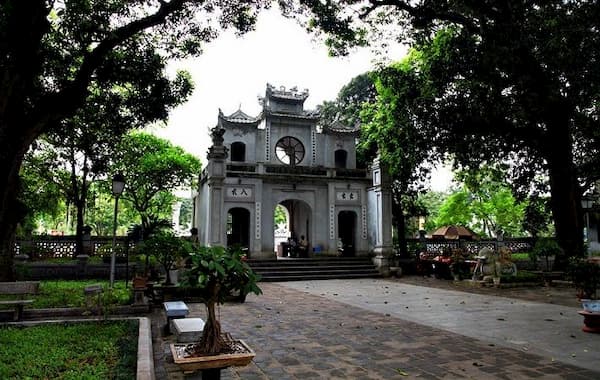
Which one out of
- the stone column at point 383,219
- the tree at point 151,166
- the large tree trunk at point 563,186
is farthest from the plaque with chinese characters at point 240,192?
the large tree trunk at point 563,186

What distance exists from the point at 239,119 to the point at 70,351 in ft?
55.0

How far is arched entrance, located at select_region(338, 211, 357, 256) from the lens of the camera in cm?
2125

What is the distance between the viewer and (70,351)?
17.2 feet

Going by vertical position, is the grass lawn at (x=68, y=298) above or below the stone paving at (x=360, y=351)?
above

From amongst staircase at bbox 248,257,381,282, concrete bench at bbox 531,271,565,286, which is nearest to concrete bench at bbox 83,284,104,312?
Result: staircase at bbox 248,257,381,282

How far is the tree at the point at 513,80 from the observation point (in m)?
9.11

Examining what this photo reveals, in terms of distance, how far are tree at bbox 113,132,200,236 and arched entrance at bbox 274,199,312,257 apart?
678 centimetres

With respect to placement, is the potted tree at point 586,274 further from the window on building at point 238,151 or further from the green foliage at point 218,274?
the window on building at point 238,151

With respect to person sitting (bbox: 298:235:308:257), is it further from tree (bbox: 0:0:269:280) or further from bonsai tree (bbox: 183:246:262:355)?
bonsai tree (bbox: 183:246:262:355)

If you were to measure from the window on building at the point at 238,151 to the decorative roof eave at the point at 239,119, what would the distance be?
1.06m

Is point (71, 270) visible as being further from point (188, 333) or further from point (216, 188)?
point (188, 333)

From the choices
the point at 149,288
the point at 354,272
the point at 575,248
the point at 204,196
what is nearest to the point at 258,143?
the point at 204,196

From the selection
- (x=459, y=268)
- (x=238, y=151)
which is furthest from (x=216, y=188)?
(x=459, y=268)

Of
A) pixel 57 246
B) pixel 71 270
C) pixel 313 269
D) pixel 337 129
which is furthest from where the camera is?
pixel 337 129
